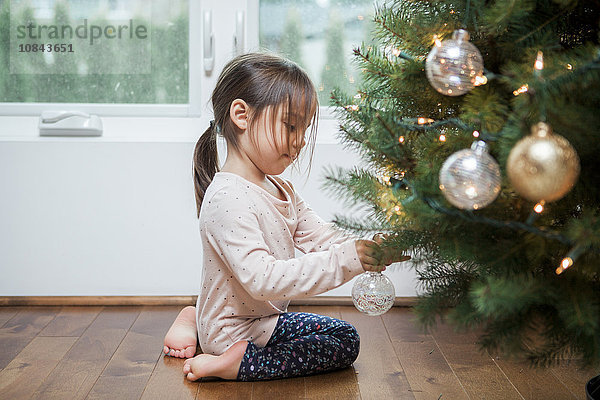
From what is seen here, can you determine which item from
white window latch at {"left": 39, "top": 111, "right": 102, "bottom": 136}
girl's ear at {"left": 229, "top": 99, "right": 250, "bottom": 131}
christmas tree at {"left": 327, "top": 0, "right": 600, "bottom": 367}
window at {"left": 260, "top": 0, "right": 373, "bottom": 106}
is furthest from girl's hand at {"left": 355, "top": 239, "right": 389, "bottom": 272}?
white window latch at {"left": 39, "top": 111, "right": 102, "bottom": 136}

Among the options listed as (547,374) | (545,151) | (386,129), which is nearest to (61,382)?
(386,129)

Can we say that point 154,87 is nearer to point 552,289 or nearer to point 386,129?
point 386,129

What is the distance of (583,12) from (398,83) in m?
0.26

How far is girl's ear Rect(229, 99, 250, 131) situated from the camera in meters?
1.47

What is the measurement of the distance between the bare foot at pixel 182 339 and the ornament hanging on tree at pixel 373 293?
0.52m

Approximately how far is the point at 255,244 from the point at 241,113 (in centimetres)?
29

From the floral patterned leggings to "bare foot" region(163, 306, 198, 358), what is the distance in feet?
0.63

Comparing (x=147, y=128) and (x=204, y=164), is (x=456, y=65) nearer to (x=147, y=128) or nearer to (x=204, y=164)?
(x=204, y=164)

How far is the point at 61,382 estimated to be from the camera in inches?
54.9

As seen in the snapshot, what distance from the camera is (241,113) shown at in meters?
1.47

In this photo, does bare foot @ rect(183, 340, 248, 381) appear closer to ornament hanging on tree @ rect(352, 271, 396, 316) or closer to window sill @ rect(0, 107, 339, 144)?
ornament hanging on tree @ rect(352, 271, 396, 316)

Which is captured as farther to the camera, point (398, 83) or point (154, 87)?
point (154, 87)

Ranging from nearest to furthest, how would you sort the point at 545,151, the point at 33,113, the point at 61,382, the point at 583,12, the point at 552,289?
the point at 545,151
the point at 552,289
the point at 583,12
the point at 61,382
the point at 33,113

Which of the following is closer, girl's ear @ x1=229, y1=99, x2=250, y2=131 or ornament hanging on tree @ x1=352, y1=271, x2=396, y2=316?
ornament hanging on tree @ x1=352, y1=271, x2=396, y2=316
